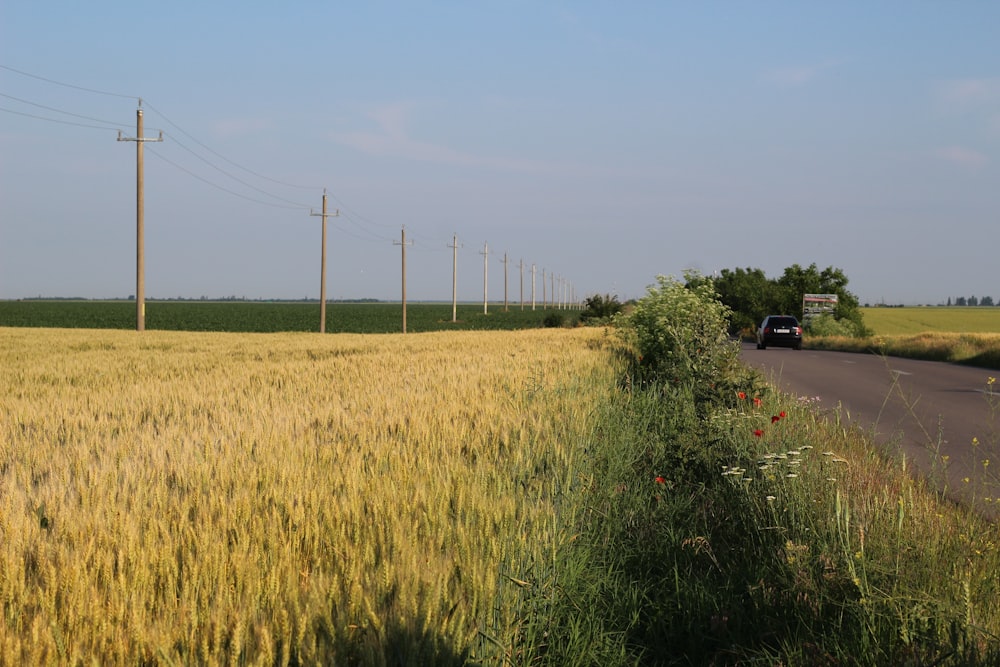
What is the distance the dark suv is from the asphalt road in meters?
10.5

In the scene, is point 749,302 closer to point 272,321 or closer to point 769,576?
point 272,321

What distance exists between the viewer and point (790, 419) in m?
9.01

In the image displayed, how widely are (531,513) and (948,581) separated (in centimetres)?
204

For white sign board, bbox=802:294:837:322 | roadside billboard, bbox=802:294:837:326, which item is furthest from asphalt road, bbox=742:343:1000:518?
white sign board, bbox=802:294:837:322

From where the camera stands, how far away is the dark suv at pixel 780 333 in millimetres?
39406

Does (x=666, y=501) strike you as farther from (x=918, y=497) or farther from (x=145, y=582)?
(x=145, y=582)

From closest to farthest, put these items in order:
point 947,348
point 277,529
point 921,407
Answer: point 277,529, point 921,407, point 947,348

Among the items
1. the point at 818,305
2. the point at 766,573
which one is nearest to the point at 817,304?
the point at 818,305

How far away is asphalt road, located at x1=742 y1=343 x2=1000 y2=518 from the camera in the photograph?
25.6 feet

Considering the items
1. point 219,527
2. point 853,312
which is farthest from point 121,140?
point 853,312

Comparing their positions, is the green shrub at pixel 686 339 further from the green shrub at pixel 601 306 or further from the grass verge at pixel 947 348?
the green shrub at pixel 601 306

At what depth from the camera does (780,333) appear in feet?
129

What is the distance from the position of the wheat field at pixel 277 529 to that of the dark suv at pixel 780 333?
34529mm

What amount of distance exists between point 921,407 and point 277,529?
14.3 metres
